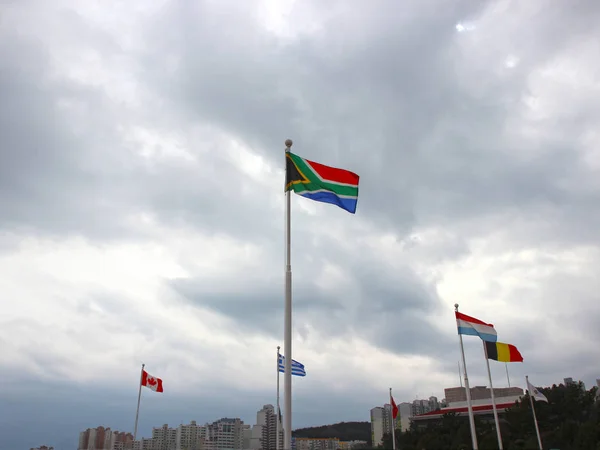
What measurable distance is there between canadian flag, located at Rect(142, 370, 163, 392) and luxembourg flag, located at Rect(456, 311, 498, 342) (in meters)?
22.2

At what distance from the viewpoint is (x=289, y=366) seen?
14461mm

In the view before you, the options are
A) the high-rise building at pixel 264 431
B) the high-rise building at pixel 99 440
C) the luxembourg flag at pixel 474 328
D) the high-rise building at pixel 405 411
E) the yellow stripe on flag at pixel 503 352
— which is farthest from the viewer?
the high-rise building at pixel 405 411

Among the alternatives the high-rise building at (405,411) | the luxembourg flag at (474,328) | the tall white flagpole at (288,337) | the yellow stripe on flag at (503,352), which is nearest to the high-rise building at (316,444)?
the high-rise building at (405,411)

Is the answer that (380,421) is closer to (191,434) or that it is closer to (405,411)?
(405,411)

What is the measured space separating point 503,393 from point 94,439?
77.8 metres

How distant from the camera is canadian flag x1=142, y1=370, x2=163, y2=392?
36219 mm

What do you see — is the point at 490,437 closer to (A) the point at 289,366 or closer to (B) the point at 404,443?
(B) the point at 404,443

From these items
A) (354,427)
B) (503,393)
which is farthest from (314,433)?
(503,393)

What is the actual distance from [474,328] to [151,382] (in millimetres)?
23112

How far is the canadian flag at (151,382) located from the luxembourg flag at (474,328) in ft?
72.9

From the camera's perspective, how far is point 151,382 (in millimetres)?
36844

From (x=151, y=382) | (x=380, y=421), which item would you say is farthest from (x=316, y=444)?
(x=151, y=382)

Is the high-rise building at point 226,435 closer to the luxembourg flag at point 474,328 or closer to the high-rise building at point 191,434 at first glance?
the high-rise building at point 191,434

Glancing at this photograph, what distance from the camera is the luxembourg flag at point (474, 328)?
2542cm
